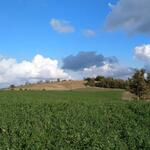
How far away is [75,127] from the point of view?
20609 millimetres

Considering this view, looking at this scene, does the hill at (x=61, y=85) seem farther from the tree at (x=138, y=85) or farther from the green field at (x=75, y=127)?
the green field at (x=75, y=127)

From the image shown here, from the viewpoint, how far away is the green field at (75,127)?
685 inches

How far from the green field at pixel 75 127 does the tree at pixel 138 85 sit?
135 feet

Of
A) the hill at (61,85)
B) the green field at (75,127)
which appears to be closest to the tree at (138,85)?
the green field at (75,127)

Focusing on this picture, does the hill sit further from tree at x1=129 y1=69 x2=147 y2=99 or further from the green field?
the green field

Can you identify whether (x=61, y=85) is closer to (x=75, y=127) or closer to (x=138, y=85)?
(x=138, y=85)

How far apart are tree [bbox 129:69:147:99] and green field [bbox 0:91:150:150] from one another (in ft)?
135

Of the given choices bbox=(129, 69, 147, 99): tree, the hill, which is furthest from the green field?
the hill

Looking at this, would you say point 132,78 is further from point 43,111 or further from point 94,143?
point 94,143

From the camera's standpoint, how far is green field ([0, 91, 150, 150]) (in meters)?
17.4

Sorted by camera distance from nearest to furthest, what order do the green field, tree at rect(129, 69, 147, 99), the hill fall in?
the green field
tree at rect(129, 69, 147, 99)
the hill

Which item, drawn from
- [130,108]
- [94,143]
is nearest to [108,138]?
[94,143]

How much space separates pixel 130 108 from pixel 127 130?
6.80m

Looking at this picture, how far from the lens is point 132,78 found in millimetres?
70188
